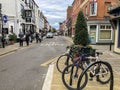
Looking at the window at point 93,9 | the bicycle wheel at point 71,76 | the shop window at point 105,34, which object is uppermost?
the window at point 93,9

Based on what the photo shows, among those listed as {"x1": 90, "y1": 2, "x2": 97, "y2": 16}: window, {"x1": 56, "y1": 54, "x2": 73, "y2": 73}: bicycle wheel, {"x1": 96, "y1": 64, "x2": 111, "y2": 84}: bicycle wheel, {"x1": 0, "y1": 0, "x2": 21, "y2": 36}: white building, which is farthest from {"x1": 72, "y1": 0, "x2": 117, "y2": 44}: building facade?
{"x1": 96, "y1": 64, "x2": 111, "y2": 84}: bicycle wheel

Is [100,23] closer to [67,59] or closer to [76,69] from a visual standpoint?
[67,59]

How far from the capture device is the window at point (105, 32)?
1223 inches

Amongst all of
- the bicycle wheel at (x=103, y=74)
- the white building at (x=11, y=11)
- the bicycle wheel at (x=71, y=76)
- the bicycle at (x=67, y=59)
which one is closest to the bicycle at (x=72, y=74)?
the bicycle wheel at (x=71, y=76)

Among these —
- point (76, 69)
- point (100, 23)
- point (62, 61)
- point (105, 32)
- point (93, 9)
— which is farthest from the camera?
point (93, 9)

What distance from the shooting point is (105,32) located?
31078 mm

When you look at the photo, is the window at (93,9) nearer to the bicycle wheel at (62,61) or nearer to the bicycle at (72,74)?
the bicycle wheel at (62,61)

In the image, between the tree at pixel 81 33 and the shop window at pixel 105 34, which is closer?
the tree at pixel 81 33

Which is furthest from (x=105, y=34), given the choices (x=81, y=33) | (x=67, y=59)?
(x=67, y=59)

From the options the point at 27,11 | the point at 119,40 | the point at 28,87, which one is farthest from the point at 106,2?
the point at 28,87

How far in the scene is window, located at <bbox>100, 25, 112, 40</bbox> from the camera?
1223 inches

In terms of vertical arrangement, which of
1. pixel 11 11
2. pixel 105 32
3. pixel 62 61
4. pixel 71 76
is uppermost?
pixel 11 11

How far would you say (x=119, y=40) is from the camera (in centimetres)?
1784

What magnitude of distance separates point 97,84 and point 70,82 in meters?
0.98
